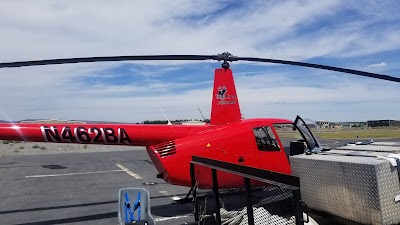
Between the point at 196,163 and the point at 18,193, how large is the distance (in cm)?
773

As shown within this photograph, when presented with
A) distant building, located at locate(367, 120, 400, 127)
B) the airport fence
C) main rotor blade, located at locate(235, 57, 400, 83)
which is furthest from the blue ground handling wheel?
distant building, located at locate(367, 120, 400, 127)

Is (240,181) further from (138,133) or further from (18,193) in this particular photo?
(18,193)

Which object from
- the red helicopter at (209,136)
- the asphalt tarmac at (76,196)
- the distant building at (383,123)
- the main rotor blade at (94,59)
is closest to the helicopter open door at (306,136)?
the red helicopter at (209,136)

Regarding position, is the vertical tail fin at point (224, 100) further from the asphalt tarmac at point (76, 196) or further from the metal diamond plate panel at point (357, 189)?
the metal diamond plate panel at point (357, 189)

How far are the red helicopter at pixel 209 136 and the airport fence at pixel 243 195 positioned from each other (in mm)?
1815

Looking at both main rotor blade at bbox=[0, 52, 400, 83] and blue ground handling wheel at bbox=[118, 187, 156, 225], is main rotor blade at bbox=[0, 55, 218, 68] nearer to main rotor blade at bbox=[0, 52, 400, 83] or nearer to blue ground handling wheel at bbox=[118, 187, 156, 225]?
main rotor blade at bbox=[0, 52, 400, 83]

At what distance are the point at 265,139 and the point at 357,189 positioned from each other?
12.2ft

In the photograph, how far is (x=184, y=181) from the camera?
25.1 feet

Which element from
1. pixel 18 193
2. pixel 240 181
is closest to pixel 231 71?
pixel 240 181

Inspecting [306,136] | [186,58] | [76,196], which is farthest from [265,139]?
[76,196]

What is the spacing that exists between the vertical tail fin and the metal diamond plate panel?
3.47 m

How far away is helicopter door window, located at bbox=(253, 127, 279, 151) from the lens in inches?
312

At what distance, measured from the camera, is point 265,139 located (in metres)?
8.02

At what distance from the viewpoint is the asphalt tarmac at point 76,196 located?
25.7ft
